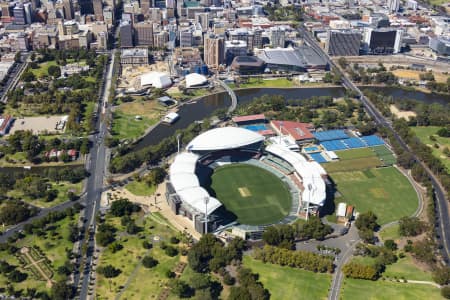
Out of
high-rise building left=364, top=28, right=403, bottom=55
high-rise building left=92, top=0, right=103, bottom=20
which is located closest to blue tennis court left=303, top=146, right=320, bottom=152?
high-rise building left=364, top=28, right=403, bottom=55

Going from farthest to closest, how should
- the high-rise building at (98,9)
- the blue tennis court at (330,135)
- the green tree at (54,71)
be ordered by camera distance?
the high-rise building at (98,9) → the green tree at (54,71) → the blue tennis court at (330,135)

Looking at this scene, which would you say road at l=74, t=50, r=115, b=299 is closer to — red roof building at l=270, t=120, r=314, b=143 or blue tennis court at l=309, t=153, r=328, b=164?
red roof building at l=270, t=120, r=314, b=143

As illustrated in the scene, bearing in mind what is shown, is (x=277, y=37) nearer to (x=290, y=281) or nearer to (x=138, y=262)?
(x=290, y=281)

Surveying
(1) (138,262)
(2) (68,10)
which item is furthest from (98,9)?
(1) (138,262)

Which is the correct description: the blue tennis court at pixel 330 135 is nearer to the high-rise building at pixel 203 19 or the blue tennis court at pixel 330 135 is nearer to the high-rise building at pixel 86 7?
the high-rise building at pixel 203 19

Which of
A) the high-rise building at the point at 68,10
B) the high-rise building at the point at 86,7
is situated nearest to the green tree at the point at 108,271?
the high-rise building at the point at 68,10

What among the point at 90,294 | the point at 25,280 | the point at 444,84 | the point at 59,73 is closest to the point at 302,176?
the point at 90,294
